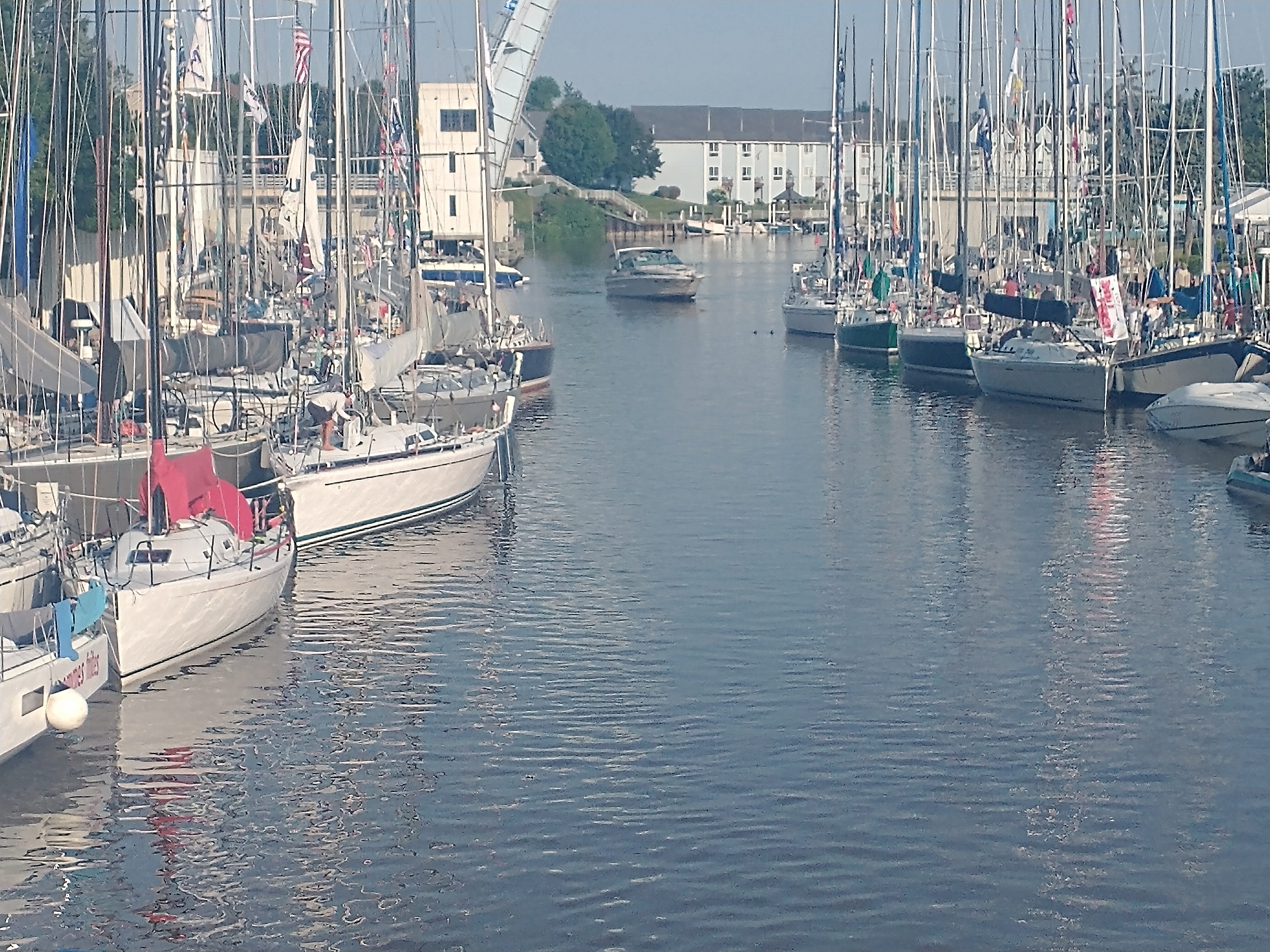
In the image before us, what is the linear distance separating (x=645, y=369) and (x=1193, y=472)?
2229 centimetres

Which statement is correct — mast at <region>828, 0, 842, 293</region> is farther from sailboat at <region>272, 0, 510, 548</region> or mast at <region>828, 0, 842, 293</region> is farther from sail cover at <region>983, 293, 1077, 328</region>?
sailboat at <region>272, 0, 510, 548</region>

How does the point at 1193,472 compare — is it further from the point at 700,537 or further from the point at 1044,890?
the point at 1044,890

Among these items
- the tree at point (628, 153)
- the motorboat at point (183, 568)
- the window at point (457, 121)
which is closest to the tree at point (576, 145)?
the tree at point (628, 153)

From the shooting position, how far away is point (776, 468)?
37969 millimetres

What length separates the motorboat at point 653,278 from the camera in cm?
8112

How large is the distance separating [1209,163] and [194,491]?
29859 millimetres

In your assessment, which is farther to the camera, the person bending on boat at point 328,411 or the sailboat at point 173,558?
the person bending on boat at point 328,411

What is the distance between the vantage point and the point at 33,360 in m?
26.1

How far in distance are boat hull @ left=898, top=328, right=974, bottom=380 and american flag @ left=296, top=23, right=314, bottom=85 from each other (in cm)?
1782

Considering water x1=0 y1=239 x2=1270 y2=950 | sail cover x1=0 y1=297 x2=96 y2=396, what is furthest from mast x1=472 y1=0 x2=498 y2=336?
sail cover x1=0 y1=297 x2=96 y2=396

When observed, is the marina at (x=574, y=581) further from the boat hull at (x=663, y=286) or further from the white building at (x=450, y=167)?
the white building at (x=450, y=167)

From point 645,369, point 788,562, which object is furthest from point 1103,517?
point 645,369

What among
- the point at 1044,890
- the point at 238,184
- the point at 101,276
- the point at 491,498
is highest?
the point at 238,184

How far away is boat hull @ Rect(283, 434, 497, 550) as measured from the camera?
28656 mm
